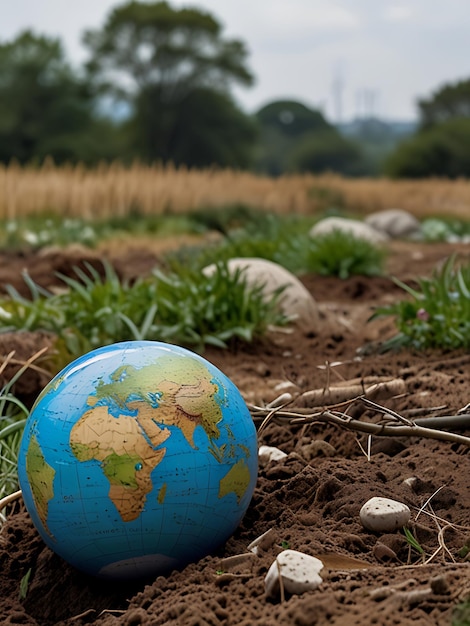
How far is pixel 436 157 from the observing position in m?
47.6

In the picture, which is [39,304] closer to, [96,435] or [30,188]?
[96,435]

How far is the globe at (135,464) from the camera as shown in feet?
8.82

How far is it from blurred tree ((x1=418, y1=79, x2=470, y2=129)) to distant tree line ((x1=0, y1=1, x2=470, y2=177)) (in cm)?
172

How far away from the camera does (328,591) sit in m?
2.35

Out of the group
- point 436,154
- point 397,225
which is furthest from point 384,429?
point 436,154

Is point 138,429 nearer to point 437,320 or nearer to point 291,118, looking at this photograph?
point 437,320

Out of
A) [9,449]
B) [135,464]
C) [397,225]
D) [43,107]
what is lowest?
[397,225]

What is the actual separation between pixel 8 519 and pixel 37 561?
46 centimetres

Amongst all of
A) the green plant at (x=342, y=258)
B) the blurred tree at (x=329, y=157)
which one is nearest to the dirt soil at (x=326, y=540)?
the green plant at (x=342, y=258)

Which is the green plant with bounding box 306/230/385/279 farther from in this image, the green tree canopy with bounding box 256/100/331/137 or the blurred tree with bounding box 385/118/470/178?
the green tree canopy with bounding box 256/100/331/137

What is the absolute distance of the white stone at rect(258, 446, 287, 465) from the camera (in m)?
3.74

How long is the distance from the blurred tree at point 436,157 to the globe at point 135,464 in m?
45.6

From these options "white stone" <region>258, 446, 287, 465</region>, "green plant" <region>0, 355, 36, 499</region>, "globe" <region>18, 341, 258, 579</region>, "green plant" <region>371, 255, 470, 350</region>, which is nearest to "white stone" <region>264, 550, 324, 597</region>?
"globe" <region>18, 341, 258, 579</region>

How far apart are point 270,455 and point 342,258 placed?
585 cm
